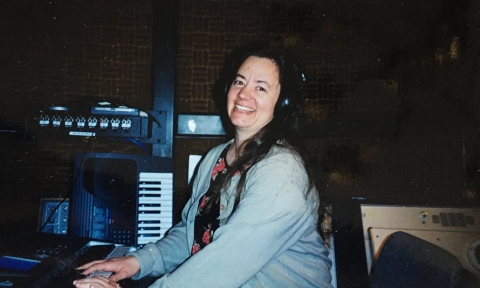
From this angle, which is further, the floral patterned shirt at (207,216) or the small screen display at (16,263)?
the floral patterned shirt at (207,216)

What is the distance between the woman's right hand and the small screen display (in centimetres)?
15

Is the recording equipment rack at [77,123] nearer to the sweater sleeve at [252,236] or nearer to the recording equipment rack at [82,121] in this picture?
the recording equipment rack at [82,121]

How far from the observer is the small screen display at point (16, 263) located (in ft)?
3.22

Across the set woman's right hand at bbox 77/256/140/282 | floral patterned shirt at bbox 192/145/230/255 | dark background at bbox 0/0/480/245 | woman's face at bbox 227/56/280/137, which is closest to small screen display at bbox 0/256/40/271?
woman's right hand at bbox 77/256/140/282

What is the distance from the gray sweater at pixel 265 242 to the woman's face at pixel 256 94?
0.76ft

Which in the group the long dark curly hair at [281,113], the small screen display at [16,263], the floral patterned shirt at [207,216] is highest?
the long dark curly hair at [281,113]

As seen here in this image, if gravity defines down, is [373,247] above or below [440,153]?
below

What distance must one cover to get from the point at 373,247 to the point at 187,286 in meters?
1.43

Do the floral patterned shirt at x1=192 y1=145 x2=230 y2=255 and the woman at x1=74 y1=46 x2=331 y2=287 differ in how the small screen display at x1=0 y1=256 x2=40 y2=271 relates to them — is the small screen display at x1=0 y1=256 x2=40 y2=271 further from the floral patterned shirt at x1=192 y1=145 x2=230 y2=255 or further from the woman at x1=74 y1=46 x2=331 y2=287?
the floral patterned shirt at x1=192 y1=145 x2=230 y2=255

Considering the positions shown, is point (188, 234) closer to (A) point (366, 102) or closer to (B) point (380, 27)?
(A) point (366, 102)

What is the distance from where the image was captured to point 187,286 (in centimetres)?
100

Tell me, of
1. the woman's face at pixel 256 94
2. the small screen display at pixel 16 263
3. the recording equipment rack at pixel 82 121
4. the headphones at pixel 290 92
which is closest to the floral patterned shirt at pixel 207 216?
the woman's face at pixel 256 94

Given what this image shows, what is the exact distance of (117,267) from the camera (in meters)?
1.20

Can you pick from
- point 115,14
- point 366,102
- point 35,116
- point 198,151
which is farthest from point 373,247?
point 115,14
